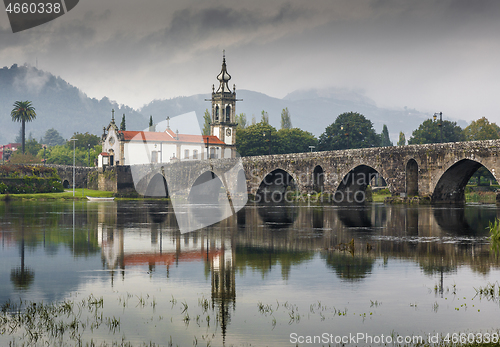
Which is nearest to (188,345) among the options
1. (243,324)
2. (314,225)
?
(243,324)

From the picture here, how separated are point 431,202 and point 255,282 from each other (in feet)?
127

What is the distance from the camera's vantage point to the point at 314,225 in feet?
99.8

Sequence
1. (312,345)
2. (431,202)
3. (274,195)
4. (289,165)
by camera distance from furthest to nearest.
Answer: (274,195) < (289,165) < (431,202) < (312,345)

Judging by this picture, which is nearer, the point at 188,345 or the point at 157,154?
the point at 188,345

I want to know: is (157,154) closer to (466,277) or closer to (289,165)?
(289,165)

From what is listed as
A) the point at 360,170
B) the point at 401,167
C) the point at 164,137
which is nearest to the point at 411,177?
the point at 401,167

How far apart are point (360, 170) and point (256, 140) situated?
6596 centimetres

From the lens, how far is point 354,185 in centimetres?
6047

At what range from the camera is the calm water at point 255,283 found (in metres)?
10.1

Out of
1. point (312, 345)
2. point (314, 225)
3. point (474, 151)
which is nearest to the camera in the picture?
point (312, 345)

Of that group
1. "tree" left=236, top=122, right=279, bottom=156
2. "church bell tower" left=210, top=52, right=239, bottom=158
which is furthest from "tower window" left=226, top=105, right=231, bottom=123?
"tree" left=236, top=122, right=279, bottom=156

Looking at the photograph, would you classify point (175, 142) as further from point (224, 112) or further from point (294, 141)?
point (294, 141)

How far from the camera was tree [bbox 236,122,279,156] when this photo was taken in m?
120

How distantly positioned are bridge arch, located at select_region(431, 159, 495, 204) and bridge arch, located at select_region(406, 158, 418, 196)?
2.55 metres
